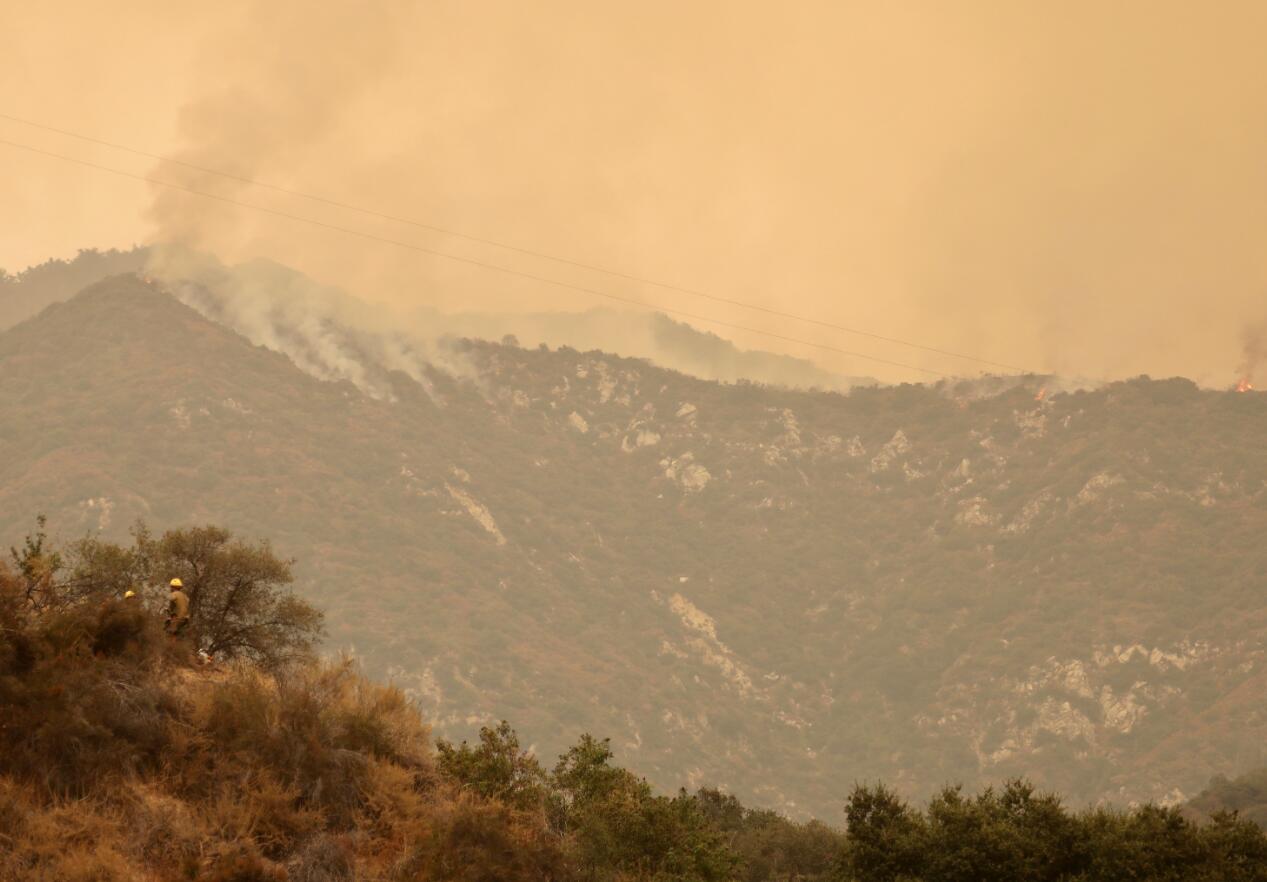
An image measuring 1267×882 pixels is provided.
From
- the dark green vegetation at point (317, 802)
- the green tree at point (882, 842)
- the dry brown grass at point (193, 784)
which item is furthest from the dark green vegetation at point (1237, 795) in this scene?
the dry brown grass at point (193, 784)

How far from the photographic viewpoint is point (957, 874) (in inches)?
981

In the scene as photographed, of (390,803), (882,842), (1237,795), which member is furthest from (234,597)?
(1237,795)

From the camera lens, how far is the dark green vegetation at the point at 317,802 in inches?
674

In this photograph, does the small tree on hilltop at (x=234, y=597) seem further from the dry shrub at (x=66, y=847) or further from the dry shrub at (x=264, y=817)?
the dry shrub at (x=66, y=847)

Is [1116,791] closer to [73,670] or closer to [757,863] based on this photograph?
[757,863]

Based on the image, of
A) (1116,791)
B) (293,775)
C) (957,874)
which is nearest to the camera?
(293,775)

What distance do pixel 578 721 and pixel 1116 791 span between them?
84763mm

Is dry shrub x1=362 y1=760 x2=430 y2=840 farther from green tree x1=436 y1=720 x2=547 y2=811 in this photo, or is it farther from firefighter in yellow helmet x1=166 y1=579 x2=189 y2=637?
firefighter in yellow helmet x1=166 y1=579 x2=189 y2=637

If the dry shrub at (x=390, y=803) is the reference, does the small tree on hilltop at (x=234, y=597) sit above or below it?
above

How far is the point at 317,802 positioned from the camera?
19.0m

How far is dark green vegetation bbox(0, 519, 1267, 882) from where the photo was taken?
17125 millimetres

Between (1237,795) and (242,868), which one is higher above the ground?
(242,868)

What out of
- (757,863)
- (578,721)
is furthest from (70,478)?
(757,863)

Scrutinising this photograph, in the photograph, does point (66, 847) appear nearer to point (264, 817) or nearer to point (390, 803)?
point (264, 817)
